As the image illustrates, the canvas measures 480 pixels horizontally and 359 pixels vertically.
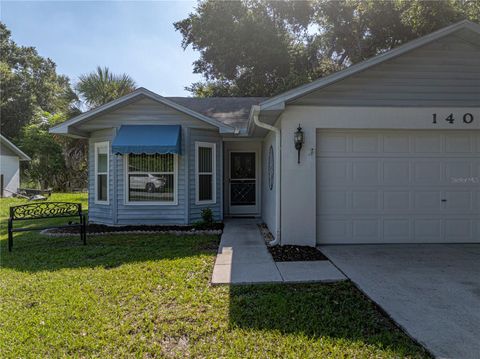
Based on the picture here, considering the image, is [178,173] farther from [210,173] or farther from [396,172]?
[396,172]

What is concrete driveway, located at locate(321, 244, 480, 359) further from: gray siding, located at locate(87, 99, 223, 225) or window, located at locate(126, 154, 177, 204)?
window, located at locate(126, 154, 177, 204)

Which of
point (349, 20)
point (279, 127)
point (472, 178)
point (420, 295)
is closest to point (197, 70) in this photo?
point (349, 20)

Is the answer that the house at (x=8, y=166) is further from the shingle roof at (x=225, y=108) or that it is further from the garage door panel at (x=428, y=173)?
the garage door panel at (x=428, y=173)

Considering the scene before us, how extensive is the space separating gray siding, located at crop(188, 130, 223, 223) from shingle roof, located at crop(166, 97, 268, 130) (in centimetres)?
86

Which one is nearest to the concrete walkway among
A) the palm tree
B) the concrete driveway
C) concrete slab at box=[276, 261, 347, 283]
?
concrete slab at box=[276, 261, 347, 283]

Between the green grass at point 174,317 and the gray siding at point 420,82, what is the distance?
4059 millimetres

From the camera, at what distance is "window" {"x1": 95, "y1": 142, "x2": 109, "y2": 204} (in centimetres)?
915

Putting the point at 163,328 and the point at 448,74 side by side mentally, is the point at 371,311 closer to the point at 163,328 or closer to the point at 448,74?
the point at 163,328

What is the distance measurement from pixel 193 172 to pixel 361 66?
207 inches

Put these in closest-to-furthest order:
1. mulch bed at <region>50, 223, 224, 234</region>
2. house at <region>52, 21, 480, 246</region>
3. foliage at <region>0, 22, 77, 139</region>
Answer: house at <region>52, 21, 480, 246</region> → mulch bed at <region>50, 223, 224, 234</region> → foliage at <region>0, 22, 77, 139</region>

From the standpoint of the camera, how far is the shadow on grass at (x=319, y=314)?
9.93 ft

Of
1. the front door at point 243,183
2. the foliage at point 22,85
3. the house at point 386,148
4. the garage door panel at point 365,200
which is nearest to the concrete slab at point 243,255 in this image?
the house at point 386,148

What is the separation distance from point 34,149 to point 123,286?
24.7 m

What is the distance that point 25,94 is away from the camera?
34531mm
